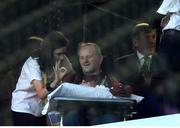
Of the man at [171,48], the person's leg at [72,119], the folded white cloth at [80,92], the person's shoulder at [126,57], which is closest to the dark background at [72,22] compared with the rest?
the person's shoulder at [126,57]

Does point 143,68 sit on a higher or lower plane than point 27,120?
higher

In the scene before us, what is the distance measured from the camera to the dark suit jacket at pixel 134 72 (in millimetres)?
4059

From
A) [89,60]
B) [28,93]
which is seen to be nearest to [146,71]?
[89,60]

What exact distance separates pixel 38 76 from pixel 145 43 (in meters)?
0.86

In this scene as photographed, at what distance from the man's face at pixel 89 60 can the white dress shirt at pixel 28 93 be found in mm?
369

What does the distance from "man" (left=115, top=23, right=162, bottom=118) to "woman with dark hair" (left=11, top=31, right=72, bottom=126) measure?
0.45m

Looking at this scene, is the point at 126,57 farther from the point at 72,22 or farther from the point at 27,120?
the point at 27,120

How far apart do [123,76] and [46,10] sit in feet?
2.56

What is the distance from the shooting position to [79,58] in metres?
4.23

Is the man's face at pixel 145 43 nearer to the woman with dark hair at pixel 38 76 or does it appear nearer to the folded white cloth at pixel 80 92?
the folded white cloth at pixel 80 92

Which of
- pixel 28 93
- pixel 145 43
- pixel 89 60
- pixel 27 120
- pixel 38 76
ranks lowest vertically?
pixel 27 120

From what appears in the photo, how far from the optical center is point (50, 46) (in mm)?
4352

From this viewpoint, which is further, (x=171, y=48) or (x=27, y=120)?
(x=27, y=120)

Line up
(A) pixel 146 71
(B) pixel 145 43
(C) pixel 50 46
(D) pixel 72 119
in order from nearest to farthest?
(D) pixel 72 119 < (A) pixel 146 71 < (B) pixel 145 43 < (C) pixel 50 46
